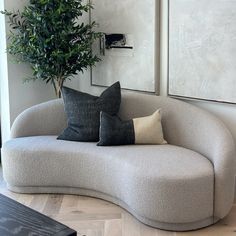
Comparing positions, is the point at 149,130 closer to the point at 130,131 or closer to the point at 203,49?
the point at 130,131

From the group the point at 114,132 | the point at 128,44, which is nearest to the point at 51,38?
the point at 128,44

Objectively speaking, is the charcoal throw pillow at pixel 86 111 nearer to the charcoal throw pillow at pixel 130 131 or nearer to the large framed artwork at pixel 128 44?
the charcoal throw pillow at pixel 130 131

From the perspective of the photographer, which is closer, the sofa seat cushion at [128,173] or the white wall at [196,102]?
the sofa seat cushion at [128,173]

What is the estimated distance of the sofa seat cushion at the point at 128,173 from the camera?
2695 mm

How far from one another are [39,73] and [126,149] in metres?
1.17

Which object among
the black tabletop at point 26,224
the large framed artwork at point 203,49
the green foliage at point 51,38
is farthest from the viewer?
the green foliage at point 51,38

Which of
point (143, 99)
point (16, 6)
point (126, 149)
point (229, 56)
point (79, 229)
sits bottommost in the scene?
point (79, 229)

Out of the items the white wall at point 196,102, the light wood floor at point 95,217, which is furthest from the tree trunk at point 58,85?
the light wood floor at point 95,217

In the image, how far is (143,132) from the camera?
3248 millimetres

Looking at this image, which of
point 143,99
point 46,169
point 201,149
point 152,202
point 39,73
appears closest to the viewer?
point 152,202

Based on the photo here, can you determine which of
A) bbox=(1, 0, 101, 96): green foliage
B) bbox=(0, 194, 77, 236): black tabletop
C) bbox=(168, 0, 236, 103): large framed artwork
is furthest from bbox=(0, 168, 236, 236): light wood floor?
bbox=(1, 0, 101, 96): green foliage

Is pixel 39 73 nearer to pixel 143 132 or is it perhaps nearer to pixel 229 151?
pixel 143 132

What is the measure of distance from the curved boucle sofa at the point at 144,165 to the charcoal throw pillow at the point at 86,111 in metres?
0.09

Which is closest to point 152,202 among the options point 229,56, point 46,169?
point 46,169
